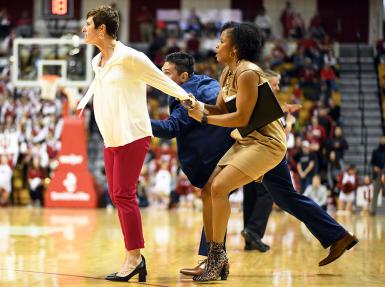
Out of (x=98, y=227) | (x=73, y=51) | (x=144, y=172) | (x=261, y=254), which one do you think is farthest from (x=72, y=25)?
(x=261, y=254)

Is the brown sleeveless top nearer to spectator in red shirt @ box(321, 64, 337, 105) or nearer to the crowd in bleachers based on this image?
the crowd in bleachers

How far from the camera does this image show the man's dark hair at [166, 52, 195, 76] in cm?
587

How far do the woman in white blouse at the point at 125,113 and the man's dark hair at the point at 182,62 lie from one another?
0.67m

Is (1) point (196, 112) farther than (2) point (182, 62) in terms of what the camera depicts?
No

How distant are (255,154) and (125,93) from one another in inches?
39.2

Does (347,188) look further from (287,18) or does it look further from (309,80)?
(287,18)

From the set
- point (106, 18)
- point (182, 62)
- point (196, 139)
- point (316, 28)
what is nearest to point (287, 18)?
point (316, 28)

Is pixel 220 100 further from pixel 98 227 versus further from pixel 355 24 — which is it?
pixel 355 24

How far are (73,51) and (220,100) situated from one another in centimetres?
1129

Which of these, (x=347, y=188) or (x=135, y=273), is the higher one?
(x=135, y=273)

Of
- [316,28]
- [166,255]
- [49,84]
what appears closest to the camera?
[166,255]

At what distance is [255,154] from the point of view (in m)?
5.22

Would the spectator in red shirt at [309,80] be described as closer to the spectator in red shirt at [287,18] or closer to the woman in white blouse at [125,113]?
the spectator in red shirt at [287,18]

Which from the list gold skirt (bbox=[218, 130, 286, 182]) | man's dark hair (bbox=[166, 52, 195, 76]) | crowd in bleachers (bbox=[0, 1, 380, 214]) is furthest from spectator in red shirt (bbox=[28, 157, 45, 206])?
gold skirt (bbox=[218, 130, 286, 182])
